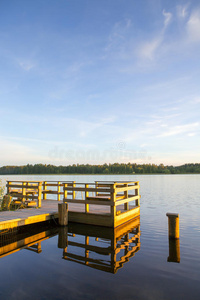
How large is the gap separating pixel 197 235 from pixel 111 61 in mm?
18712

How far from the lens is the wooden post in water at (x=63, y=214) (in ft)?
32.4

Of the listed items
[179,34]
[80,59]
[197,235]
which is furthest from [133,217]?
[80,59]

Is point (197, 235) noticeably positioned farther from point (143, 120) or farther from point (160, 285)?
point (143, 120)

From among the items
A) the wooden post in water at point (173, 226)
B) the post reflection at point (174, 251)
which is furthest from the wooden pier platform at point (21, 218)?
the post reflection at point (174, 251)

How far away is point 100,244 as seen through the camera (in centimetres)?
816

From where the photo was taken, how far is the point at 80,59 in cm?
2289

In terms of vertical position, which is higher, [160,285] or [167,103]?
[167,103]

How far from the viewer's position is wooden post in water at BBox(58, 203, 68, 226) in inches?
388

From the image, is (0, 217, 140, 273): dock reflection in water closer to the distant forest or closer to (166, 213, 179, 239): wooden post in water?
(166, 213, 179, 239): wooden post in water

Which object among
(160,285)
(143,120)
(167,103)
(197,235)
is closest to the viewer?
(160,285)

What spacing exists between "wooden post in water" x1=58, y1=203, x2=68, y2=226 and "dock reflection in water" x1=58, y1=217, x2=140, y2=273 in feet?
0.88

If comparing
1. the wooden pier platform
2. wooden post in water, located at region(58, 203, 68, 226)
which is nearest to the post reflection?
wooden post in water, located at region(58, 203, 68, 226)

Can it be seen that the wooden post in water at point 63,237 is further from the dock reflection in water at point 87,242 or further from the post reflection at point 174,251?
the post reflection at point 174,251

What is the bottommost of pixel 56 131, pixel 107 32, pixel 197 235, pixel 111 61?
pixel 197 235
